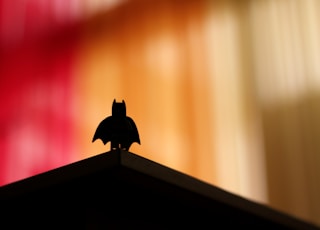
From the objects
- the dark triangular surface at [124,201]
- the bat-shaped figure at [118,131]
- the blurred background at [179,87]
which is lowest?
the dark triangular surface at [124,201]

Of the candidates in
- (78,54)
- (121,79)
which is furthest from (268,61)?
(78,54)

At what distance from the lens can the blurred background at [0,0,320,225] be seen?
1722mm

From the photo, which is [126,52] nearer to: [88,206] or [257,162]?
[257,162]

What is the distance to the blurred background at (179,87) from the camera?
5.65 feet

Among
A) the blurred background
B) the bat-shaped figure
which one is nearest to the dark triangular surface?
the bat-shaped figure

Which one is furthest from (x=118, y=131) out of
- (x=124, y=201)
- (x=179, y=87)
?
(x=179, y=87)

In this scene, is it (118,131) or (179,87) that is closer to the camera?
(118,131)

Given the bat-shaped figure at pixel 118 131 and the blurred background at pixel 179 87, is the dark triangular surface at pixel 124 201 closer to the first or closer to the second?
the bat-shaped figure at pixel 118 131

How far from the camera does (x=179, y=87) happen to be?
1.96 m

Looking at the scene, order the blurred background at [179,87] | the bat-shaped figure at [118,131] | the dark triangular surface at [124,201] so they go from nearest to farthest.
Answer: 1. the dark triangular surface at [124,201]
2. the bat-shaped figure at [118,131]
3. the blurred background at [179,87]

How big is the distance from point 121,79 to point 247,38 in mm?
510

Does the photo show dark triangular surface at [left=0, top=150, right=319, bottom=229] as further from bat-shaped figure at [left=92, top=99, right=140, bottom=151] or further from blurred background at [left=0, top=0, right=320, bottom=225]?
blurred background at [left=0, top=0, right=320, bottom=225]

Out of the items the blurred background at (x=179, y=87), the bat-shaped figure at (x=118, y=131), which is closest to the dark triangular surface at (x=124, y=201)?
the bat-shaped figure at (x=118, y=131)

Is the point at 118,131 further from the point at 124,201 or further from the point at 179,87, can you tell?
the point at 179,87
